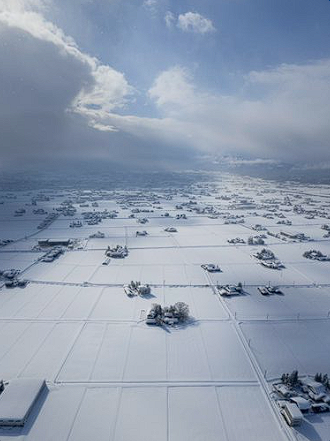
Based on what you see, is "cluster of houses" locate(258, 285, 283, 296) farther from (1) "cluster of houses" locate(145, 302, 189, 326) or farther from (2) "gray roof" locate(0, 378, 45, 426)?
(2) "gray roof" locate(0, 378, 45, 426)

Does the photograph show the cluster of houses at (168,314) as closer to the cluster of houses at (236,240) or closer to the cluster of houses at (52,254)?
the cluster of houses at (52,254)

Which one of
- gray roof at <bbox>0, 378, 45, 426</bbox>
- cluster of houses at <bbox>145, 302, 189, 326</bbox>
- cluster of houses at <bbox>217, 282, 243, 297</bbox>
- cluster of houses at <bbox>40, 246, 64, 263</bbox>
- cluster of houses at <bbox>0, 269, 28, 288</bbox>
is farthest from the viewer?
cluster of houses at <bbox>40, 246, 64, 263</bbox>

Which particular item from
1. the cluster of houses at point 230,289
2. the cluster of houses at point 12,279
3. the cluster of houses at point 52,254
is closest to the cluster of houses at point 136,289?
the cluster of houses at point 230,289

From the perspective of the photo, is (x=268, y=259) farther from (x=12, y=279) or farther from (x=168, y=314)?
(x=12, y=279)

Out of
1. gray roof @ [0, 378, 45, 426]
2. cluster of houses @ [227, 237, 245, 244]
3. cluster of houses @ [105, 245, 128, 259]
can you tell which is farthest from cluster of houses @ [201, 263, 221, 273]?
gray roof @ [0, 378, 45, 426]

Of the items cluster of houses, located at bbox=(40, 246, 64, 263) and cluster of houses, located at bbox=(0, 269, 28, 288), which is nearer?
cluster of houses, located at bbox=(0, 269, 28, 288)

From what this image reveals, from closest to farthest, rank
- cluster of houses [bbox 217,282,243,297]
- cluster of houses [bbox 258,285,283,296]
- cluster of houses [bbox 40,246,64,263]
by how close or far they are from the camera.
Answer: cluster of houses [bbox 217,282,243,297] < cluster of houses [bbox 258,285,283,296] < cluster of houses [bbox 40,246,64,263]

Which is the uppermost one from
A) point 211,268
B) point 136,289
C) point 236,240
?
point 211,268

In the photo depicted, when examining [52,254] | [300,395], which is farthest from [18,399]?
[52,254]

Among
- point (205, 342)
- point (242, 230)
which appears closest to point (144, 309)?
point (205, 342)
